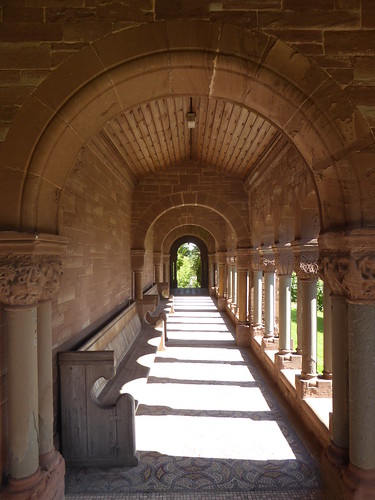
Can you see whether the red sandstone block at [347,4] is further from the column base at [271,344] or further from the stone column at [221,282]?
the stone column at [221,282]

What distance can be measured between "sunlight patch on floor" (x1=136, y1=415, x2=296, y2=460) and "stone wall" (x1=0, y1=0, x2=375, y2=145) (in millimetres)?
3173

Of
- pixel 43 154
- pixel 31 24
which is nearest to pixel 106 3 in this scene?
pixel 31 24

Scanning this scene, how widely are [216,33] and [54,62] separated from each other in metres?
1.10

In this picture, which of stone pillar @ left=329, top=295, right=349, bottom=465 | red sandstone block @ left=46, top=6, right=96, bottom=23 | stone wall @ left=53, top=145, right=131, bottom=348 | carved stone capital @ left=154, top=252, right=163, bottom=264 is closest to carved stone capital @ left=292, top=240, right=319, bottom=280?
stone pillar @ left=329, top=295, right=349, bottom=465

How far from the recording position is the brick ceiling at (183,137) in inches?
190

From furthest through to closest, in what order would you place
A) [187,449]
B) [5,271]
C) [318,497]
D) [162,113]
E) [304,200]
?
[162,113] < [304,200] < [187,449] < [318,497] < [5,271]

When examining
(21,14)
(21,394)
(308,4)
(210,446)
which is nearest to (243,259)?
(210,446)

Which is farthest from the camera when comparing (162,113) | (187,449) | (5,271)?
(162,113)

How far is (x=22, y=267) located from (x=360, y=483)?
2.63 metres

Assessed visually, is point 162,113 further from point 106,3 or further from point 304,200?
point 106,3

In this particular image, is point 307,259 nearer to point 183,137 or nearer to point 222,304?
point 183,137

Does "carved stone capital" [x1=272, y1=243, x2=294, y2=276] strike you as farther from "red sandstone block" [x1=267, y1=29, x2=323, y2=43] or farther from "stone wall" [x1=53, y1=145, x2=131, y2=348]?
"red sandstone block" [x1=267, y1=29, x2=323, y2=43]

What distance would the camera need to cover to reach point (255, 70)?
2.32 m

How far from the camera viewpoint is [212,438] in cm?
370
